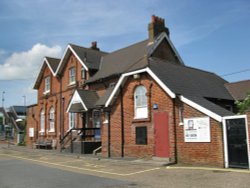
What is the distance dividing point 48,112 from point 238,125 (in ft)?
77.9

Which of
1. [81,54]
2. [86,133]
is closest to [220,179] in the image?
[86,133]

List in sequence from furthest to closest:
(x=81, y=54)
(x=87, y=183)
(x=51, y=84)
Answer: (x=51, y=84) → (x=81, y=54) → (x=87, y=183)

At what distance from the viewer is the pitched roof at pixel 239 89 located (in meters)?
22.7

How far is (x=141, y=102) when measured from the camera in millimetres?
19703

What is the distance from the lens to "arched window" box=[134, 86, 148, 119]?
765 inches

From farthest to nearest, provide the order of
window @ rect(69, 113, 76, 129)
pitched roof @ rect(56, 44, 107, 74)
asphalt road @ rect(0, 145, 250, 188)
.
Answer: window @ rect(69, 113, 76, 129) → pitched roof @ rect(56, 44, 107, 74) → asphalt road @ rect(0, 145, 250, 188)

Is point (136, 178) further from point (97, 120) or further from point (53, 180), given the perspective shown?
point (97, 120)

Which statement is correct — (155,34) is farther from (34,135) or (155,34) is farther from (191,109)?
(34,135)

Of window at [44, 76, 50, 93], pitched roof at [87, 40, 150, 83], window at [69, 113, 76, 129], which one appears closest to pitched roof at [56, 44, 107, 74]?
pitched roof at [87, 40, 150, 83]

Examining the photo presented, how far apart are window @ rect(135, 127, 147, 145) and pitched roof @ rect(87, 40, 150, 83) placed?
6265mm

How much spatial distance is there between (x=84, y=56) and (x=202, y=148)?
16831mm

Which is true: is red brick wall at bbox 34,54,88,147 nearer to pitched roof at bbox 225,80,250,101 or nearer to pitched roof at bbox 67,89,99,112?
pitched roof at bbox 67,89,99,112

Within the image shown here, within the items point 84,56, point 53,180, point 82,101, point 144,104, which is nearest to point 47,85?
point 84,56

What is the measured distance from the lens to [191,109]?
53.7ft
